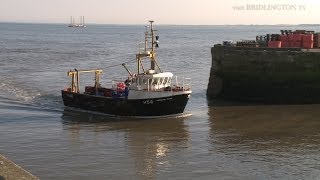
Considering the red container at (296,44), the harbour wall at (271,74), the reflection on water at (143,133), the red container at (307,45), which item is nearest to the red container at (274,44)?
the red container at (296,44)

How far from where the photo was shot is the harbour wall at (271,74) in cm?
2536

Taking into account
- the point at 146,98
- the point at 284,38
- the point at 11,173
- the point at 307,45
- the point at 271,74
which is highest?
the point at 284,38

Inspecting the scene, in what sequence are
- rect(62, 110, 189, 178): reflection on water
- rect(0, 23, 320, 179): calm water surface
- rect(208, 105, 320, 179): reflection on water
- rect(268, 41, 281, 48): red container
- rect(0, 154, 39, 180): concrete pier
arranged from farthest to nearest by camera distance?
1. rect(268, 41, 281, 48): red container
2. rect(62, 110, 189, 178): reflection on water
3. rect(208, 105, 320, 179): reflection on water
4. rect(0, 23, 320, 179): calm water surface
5. rect(0, 154, 39, 180): concrete pier

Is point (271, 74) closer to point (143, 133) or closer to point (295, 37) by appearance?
point (295, 37)

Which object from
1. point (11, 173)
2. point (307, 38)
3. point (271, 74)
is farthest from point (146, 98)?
point (11, 173)

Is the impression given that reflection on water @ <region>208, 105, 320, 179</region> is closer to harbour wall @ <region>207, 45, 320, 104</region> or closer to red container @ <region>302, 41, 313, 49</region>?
harbour wall @ <region>207, 45, 320, 104</region>

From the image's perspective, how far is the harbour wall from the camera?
25.4 meters

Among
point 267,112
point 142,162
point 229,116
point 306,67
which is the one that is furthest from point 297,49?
point 142,162

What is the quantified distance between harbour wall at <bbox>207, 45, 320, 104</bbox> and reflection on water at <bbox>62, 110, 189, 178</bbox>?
5428 mm

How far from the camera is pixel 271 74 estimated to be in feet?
84.5

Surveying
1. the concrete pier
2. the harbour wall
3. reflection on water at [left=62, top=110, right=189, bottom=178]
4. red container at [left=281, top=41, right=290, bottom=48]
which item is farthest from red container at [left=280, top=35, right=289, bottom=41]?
the concrete pier

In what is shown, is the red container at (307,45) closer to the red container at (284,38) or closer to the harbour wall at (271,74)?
the red container at (284,38)

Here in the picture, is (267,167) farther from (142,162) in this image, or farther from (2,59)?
(2,59)

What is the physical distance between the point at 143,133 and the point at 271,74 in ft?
29.7
